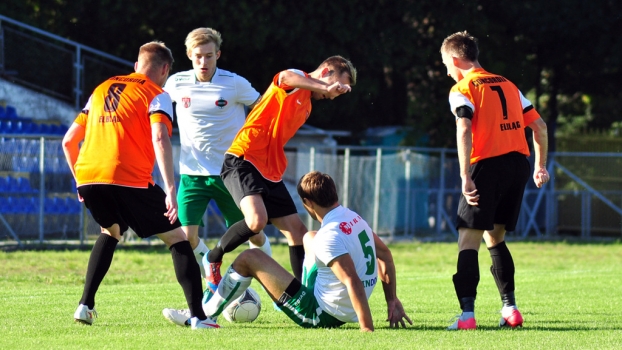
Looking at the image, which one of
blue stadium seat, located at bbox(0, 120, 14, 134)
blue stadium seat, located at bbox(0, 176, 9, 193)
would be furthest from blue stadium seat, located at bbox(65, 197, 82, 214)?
blue stadium seat, located at bbox(0, 120, 14, 134)

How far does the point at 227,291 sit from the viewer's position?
22.6 ft

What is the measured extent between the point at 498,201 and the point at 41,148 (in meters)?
11.5

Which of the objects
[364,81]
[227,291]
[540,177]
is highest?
[364,81]

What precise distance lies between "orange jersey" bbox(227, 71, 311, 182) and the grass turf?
1.27 meters

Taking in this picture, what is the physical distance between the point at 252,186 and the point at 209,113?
4.63ft

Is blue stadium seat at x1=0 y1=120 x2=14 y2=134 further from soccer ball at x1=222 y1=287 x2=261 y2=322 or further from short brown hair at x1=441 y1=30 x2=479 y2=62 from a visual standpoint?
short brown hair at x1=441 y1=30 x2=479 y2=62

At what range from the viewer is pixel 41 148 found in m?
16.8

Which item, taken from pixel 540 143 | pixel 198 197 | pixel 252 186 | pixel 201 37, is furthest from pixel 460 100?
pixel 198 197

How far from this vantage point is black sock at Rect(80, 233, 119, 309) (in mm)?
6980

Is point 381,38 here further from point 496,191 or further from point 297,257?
point 496,191

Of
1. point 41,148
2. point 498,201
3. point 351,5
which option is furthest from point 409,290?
point 351,5

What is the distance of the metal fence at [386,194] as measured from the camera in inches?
670

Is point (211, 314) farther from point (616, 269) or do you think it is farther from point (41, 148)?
point (41, 148)

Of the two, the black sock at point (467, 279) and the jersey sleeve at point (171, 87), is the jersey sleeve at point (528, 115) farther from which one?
the jersey sleeve at point (171, 87)
